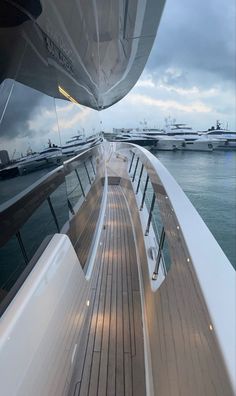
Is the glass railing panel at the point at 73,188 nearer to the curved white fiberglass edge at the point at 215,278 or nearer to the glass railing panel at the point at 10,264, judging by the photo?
the curved white fiberglass edge at the point at 215,278

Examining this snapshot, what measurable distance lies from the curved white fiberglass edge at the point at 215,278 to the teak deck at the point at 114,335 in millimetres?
817

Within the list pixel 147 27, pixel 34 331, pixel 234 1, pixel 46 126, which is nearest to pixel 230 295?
pixel 34 331

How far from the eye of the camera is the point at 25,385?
692 millimetres

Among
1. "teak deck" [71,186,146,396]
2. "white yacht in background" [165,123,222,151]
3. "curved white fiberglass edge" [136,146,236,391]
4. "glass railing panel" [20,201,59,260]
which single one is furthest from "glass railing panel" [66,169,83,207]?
"white yacht in background" [165,123,222,151]

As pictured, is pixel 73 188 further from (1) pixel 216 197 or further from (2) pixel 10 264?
(1) pixel 216 197

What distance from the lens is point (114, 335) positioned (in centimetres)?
180

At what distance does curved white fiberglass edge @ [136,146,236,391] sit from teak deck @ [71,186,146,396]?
32.2 inches

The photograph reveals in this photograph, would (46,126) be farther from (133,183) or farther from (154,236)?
(133,183)

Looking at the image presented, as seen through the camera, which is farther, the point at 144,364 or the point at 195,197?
the point at 195,197

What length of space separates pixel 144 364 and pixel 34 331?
0.91 m

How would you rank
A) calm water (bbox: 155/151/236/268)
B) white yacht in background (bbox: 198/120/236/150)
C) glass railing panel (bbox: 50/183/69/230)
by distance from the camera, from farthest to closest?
white yacht in background (bbox: 198/120/236/150)
calm water (bbox: 155/151/236/268)
glass railing panel (bbox: 50/183/69/230)

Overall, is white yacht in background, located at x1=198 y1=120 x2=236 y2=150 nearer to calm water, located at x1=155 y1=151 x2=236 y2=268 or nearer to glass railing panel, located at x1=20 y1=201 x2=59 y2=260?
calm water, located at x1=155 y1=151 x2=236 y2=268

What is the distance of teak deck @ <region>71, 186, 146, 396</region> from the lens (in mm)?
1459

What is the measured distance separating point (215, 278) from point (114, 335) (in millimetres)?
1242
